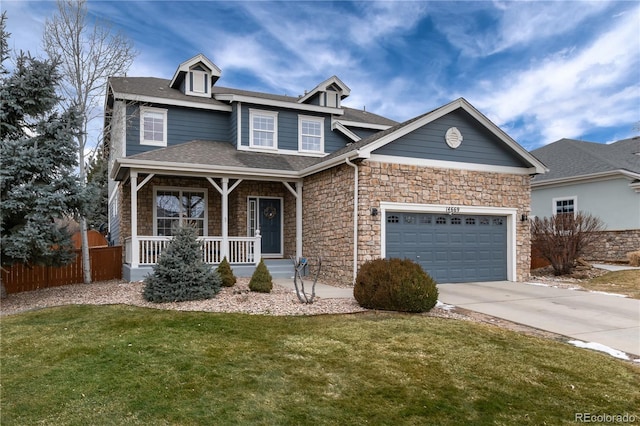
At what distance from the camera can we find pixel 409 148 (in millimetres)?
12016

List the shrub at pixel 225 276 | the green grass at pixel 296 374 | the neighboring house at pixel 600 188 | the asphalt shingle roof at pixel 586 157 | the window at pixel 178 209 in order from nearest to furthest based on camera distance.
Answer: the green grass at pixel 296 374 < the shrub at pixel 225 276 < the window at pixel 178 209 < the neighboring house at pixel 600 188 < the asphalt shingle roof at pixel 586 157

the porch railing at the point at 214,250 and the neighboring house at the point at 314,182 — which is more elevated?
the neighboring house at the point at 314,182

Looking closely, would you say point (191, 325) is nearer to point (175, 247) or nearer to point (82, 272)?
point (175, 247)

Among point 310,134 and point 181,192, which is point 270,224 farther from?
point 310,134

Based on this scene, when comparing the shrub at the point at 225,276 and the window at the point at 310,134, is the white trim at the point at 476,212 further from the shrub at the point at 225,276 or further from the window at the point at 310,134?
the window at the point at 310,134

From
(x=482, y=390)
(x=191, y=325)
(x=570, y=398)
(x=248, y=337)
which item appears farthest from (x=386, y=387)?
(x=191, y=325)

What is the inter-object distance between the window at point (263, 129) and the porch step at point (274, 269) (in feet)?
15.0

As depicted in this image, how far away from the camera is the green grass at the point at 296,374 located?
13.0 ft

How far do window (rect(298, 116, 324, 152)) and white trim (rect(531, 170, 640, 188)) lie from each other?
38.4ft

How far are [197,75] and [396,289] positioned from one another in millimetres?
12660

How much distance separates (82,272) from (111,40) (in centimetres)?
704

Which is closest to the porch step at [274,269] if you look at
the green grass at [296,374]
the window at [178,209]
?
the window at [178,209]

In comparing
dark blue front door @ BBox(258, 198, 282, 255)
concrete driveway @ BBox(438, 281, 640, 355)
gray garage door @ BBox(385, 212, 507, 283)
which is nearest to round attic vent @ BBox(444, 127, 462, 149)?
gray garage door @ BBox(385, 212, 507, 283)

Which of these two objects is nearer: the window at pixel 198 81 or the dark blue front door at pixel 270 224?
the dark blue front door at pixel 270 224
